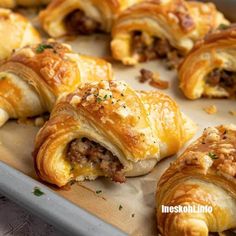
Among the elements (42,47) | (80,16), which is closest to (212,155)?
(42,47)

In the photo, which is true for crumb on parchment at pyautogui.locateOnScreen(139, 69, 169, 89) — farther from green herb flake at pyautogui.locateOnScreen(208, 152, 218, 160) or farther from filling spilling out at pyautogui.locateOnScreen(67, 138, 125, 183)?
green herb flake at pyautogui.locateOnScreen(208, 152, 218, 160)

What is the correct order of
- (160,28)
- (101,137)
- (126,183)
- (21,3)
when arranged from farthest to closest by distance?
1. (21,3)
2. (160,28)
3. (126,183)
4. (101,137)

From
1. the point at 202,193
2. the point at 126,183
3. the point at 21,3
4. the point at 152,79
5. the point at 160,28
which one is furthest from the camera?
the point at 21,3

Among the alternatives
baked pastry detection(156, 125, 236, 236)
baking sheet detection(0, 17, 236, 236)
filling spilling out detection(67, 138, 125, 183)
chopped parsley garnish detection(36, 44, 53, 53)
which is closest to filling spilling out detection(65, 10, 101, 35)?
baking sheet detection(0, 17, 236, 236)

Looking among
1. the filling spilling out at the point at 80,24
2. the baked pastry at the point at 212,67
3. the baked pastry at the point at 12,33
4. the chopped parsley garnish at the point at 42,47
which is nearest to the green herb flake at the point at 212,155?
the baked pastry at the point at 212,67

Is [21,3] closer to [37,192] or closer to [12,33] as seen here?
[12,33]

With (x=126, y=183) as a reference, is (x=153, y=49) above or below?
above
